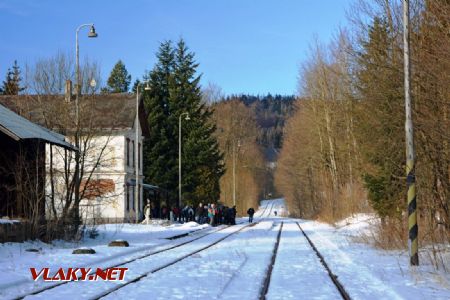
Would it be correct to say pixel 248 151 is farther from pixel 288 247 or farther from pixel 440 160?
pixel 440 160

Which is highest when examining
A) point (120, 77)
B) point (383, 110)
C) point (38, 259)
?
point (120, 77)

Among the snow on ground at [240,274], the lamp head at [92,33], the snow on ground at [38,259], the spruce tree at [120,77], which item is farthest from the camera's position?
the spruce tree at [120,77]

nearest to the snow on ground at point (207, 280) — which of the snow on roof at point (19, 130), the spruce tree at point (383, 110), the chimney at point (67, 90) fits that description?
the spruce tree at point (383, 110)

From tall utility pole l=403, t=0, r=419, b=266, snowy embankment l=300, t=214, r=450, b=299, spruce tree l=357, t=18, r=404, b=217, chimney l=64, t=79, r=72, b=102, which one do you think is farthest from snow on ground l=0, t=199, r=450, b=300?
chimney l=64, t=79, r=72, b=102

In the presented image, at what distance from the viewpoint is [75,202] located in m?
24.4

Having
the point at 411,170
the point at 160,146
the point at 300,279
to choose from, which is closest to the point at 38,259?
the point at 300,279

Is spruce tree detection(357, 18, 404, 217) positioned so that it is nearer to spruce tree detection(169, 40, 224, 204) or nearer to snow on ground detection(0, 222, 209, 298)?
snow on ground detection(0, 222, 209, 298)

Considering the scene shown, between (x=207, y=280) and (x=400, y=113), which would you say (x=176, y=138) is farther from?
(x=207, y=280)

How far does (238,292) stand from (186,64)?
5224 cm

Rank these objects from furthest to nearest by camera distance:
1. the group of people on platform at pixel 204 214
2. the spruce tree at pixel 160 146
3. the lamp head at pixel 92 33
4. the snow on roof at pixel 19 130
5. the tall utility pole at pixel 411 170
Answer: the spruce tree at pixel 160 146 < the group of people on platform at pixel 204 214 < the lamp head at pixel 92 33 < the snow on roof at pixel 19 130 < the tall utility pole at pixel 411 170

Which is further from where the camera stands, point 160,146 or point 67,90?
point 160,146

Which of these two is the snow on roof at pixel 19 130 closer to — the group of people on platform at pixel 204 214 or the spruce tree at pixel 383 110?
the spruce tree at pixel 383 110

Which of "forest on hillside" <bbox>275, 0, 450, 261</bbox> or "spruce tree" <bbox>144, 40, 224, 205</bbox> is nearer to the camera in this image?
"forest on hillside" <bbox>275, 0, 450, 261</bbox>

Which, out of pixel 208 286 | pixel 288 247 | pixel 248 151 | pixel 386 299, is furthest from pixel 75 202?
pixel 248 151
